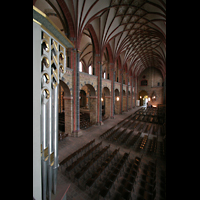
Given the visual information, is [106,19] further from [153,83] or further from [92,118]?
[153,83]

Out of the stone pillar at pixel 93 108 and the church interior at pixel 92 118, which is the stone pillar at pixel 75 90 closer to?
the church interior at pixel 92 118

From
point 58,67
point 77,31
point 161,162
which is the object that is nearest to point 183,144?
point 58,67

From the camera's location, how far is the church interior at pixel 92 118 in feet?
5.59

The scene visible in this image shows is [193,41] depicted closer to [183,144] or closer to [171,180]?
[183,144]

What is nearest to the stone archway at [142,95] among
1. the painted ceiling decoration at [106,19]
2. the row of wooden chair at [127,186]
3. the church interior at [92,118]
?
the church interior at [92,118]

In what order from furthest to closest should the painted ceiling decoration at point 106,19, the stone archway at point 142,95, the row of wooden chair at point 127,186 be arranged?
the stone archway at point 142,95 < the painted ceiling decoration at point 106,19 < the row of wooden chair at point 127,186

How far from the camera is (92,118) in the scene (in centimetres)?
1324

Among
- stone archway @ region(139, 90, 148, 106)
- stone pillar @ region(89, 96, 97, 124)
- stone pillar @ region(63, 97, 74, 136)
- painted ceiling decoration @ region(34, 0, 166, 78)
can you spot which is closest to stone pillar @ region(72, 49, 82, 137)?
stone pillar @ region(63, 97, 74, 136)

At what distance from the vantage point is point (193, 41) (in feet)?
1.48

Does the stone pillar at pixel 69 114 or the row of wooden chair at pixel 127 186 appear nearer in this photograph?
the row of wooden chair at pixel 127 186

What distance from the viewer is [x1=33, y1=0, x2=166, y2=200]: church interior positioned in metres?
1.71

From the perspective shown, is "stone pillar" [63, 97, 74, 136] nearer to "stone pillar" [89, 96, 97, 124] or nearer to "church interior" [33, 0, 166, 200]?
"church interior" [33, 0, 166, 200]
